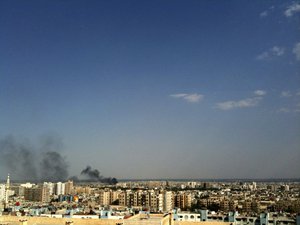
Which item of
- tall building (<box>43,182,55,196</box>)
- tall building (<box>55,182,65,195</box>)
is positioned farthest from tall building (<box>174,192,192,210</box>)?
tall building (<box>55,182,65,195</box>)

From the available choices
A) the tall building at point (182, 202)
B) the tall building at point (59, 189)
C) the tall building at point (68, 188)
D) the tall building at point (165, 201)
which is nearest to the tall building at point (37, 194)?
the tall building at point (59, 189)

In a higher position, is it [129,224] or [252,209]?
[129,224]

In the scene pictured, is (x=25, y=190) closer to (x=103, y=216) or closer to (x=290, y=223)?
(x=103, y=216)

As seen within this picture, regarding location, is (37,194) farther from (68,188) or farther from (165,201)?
(165,201)

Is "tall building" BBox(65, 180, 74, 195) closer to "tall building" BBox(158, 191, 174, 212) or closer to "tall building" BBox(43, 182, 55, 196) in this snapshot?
"tall building" BBox(43, 182, 55, 196)

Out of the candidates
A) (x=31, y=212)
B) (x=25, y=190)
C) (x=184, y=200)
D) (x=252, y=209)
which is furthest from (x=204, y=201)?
(x=25, y=190)

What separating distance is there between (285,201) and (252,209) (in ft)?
5.35

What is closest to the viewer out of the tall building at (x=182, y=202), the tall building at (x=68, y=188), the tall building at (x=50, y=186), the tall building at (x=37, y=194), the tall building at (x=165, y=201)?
the tall building at (x=165, y=201)

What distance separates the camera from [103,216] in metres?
9.16

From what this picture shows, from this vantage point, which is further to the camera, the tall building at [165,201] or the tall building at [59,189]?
the tall building at [59,189]

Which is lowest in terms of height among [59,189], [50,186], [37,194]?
[37,194]

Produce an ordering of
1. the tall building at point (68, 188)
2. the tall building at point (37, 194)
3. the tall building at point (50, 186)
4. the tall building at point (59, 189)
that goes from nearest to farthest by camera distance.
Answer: the tall building at point (37, 194)
the tall building at point (50, 186)
the tall building at point (59, 189)
the tall building at point (68, 188)

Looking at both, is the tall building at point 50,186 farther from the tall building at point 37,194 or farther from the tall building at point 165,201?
the tall building at point 165,201

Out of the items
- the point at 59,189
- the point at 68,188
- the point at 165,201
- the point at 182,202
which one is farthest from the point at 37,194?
the point at 182,202
